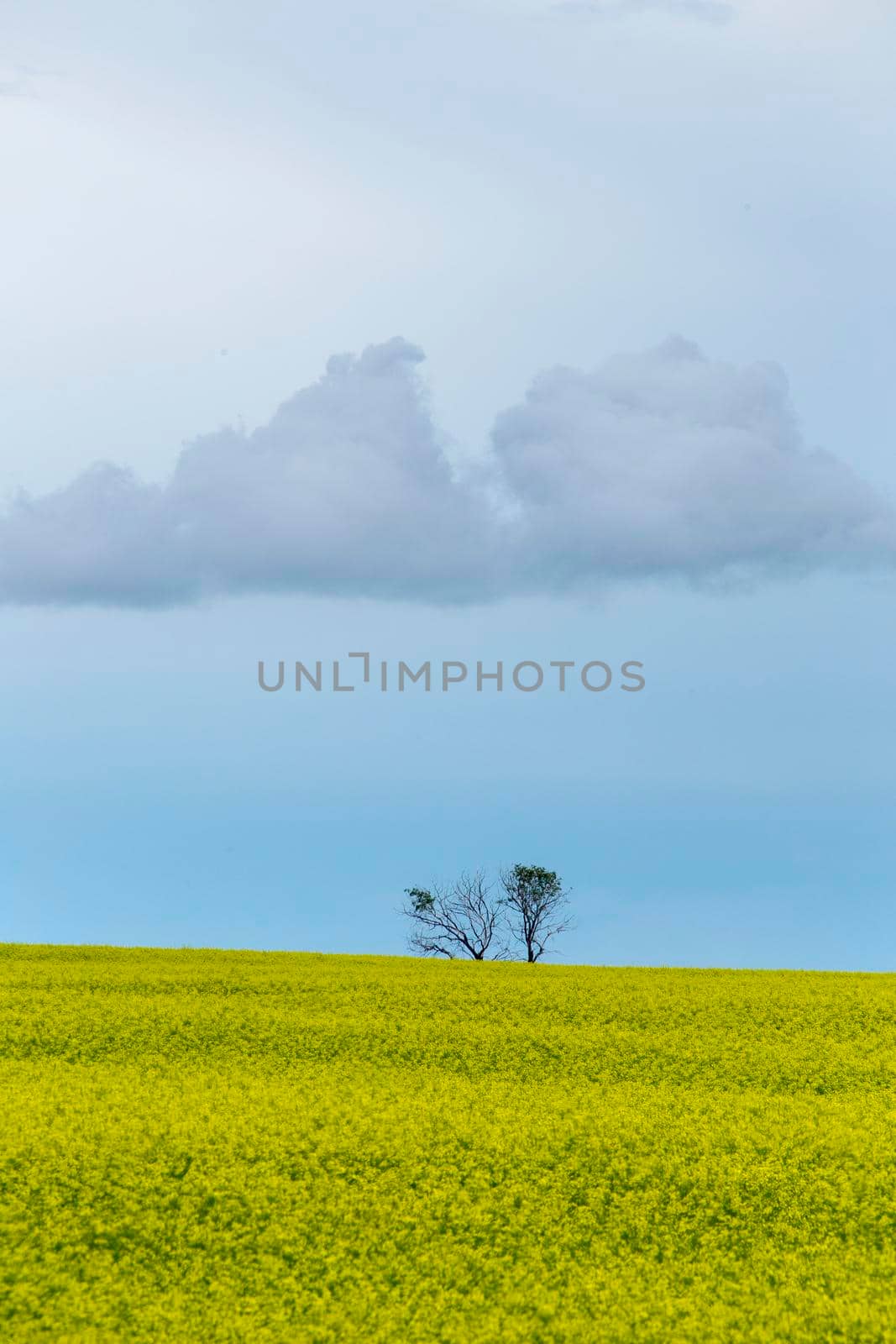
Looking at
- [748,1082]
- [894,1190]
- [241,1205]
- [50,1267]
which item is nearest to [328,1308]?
[241,1205]

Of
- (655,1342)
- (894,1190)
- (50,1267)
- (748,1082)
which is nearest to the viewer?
(655,1342)

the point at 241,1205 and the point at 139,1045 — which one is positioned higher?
the point at 139,1045

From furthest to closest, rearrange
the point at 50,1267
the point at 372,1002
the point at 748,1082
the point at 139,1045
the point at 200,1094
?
the point at 372,1002 < the point at 139,1045 < the point at 748,1082 < the point at 200,1094 < the point at 50,1267

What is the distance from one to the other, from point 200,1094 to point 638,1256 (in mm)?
6729

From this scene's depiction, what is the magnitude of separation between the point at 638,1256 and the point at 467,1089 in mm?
4684

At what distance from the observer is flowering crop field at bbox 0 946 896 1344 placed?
10.9 meters

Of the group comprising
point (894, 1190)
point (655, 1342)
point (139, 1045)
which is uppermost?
point (139, 1045)

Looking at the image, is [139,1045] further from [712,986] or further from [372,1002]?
[712,986]

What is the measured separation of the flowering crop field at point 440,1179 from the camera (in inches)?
429

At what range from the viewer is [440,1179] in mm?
12969

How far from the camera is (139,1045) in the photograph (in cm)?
1864

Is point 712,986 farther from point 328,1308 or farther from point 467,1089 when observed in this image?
point 328,1308

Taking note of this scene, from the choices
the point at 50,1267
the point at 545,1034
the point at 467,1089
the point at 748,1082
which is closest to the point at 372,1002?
the point at 545,1034

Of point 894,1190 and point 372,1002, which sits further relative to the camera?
point 372,1002
